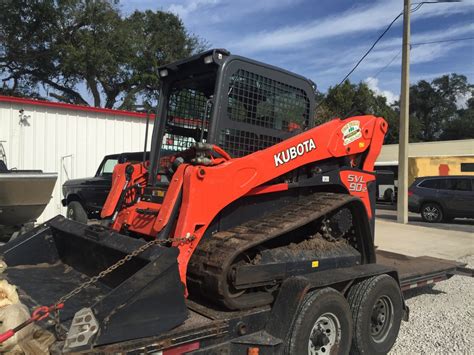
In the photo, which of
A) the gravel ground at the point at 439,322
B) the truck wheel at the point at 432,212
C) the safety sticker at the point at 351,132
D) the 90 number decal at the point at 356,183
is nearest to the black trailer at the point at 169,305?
the gravel ground at the point at 439,322

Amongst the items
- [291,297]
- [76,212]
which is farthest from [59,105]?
[291,297]

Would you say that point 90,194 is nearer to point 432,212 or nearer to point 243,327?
point 243,327

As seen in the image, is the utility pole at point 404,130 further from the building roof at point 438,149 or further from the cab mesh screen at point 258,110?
the building roof at point 438,149

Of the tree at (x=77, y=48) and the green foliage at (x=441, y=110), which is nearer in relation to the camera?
the tree at (x=77, y=48)

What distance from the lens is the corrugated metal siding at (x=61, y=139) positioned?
1392cm

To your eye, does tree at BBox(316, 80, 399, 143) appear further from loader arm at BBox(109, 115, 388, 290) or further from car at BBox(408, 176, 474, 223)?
loader arm at BBox(109, 115, 388, 290)

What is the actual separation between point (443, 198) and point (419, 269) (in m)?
12.6

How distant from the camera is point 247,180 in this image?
3945mm

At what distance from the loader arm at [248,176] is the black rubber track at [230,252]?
5.1 inches

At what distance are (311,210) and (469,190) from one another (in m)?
14.8

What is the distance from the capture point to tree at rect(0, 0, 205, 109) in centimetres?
2777

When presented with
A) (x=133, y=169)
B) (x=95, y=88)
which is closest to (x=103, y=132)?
→ (x=133, y=169)

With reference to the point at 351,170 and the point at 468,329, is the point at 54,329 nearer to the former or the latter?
the point at 351,170

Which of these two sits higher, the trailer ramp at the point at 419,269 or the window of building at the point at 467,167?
the window of building at the point at 467,167
